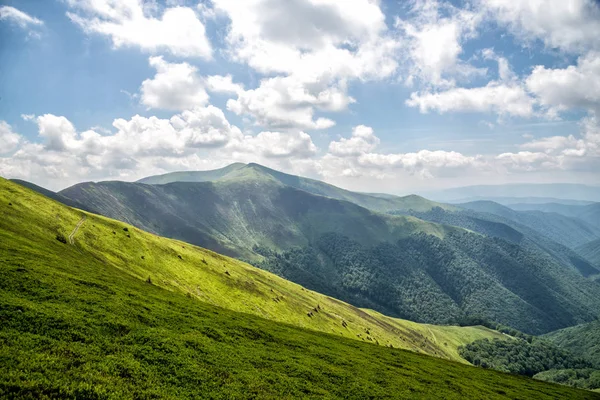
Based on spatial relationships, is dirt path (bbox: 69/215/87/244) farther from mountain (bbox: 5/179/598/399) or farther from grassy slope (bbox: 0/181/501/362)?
grassy slope (bbox: 0/181/501/362)

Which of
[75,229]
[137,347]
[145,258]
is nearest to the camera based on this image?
[137,347]

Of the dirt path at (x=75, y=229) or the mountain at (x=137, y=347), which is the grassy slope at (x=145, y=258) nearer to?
the mountain at (x=137, y=347)

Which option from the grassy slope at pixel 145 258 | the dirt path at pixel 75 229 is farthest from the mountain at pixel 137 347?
the grassy slope at pixel 145 258

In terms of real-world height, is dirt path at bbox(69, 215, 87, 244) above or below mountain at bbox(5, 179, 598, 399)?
above

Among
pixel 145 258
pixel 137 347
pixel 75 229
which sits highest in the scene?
pixel 75 229

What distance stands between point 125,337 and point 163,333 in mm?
5055

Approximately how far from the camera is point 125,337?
34.7 m

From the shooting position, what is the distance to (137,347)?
33719mm

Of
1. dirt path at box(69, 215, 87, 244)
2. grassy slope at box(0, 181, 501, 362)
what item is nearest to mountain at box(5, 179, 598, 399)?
dirt path at box(69, 215, 87, 244)

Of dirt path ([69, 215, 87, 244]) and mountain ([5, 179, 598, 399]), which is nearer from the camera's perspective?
mountain ([5, 179, 598, 399])

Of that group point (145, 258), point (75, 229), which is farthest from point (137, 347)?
point (75, 229)

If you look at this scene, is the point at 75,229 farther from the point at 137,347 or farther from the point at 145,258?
the point at 137,347

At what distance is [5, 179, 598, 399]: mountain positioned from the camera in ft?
88.1

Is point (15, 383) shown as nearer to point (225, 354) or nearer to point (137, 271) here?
point (225, 354)
